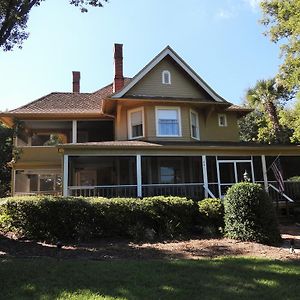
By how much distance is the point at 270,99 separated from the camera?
36.2m

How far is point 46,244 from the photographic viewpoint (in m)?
12.5

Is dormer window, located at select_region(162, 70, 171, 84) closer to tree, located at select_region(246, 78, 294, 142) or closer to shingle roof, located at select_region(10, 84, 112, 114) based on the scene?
shingle roof, located at select_region(10, 84, 112, 114)

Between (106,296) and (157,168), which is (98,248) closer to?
(106,296)

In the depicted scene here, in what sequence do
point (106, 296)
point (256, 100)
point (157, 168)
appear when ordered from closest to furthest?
point (106, 296) < point (157, 168) < point (256, 100)

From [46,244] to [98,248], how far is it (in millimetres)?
1824

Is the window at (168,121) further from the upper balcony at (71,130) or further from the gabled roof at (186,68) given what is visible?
the upper balcony at (71,130)

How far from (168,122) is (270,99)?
17.9 m

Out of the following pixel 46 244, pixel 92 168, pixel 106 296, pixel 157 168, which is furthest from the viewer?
pixel 92 168

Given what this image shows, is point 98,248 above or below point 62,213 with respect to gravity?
below

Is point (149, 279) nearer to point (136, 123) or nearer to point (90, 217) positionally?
point (90, 217)

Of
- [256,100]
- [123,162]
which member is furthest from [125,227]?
[256,100]

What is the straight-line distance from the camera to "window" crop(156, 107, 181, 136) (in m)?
21.4

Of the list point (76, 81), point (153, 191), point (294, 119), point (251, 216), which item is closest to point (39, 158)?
point (153, 191)

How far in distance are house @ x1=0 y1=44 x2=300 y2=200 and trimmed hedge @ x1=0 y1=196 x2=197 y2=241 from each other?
4.55 m
